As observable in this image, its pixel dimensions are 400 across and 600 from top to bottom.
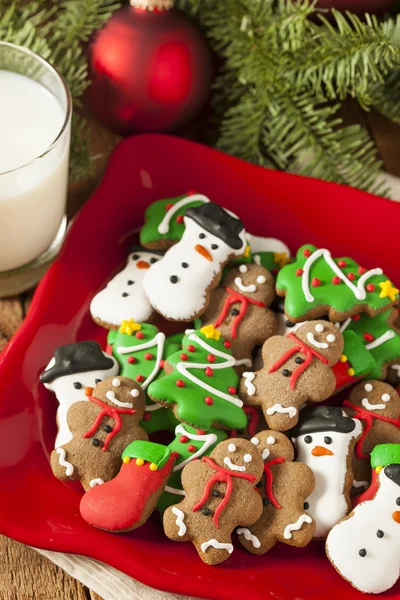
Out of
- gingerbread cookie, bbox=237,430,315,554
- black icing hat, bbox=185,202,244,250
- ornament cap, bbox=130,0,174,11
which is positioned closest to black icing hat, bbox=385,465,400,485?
gingerbread cookie, bbox=237,430,315,554

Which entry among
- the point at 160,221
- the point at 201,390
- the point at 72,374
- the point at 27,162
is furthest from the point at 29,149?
the point at 201,390

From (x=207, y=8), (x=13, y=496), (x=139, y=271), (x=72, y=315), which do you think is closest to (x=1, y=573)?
(x=13, y=496)

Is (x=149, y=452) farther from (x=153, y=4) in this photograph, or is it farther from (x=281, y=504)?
(x=153, y=4)

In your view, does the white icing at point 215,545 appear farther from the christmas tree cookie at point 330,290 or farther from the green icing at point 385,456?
the christmas tree cookie at point 330,290

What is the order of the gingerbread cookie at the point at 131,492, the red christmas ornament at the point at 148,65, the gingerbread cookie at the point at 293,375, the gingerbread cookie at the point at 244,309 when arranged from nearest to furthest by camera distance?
the gingerbread cookie at the point at 131,492 < the gingerbread cookie at the point at 293,375 < the gingerbread cookie at the point at 244,309 < the red christmas ornament at the point at 148,65

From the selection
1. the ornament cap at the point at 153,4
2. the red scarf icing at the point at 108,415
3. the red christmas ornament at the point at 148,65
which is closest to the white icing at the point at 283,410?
the red scarf icing at the point at 108,415

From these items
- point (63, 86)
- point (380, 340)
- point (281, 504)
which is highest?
point (63, 86)
